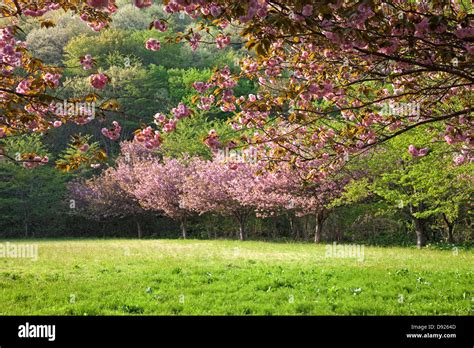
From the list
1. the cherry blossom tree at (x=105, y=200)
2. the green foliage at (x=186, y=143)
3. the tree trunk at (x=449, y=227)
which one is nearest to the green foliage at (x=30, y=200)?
the cherry blossom tree at (x=105, y=200)

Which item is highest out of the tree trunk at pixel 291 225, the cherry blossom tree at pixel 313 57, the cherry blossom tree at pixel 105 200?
the cherry blossom tree at pixel 313 57

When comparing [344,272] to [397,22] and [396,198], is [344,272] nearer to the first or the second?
[397,22]

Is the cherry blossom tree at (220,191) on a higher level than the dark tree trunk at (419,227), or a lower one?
higher

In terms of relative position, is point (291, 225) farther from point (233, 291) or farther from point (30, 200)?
point (233, 291)

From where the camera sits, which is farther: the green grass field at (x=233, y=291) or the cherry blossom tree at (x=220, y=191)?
the cherry blossom tree at (x=220, y=191)

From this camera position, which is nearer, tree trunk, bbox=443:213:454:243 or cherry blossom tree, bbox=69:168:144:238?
tree trunk, bbox=443:213:454:243

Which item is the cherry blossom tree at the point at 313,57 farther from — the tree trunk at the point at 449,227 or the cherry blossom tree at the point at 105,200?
the cherry blossom tree at the point at 105,200

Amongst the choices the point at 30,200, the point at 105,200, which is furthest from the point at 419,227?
the point at 30,200

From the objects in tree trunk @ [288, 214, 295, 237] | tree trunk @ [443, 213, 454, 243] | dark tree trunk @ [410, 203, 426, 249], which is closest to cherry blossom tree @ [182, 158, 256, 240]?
tree trunk @ [288, 214, 295, 237]

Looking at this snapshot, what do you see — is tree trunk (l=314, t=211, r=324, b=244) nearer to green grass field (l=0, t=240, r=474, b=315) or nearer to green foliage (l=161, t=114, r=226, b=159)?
green foliage (l=161, t=114, r=226, b=159)

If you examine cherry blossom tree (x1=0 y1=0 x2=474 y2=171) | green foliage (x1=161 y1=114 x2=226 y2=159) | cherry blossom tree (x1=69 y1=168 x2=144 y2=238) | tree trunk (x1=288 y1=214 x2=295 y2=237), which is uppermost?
green foliage (x1=161 y1=114 x2=226 y2=159)

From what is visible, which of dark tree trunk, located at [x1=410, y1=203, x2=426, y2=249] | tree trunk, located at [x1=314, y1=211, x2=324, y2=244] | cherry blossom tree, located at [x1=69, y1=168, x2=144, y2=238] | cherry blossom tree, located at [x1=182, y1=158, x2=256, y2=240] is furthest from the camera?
cherry blossom tree, located at [x1=69, y1=168, x2=144, y2=238]

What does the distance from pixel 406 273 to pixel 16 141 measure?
125 ft

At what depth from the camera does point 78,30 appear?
61938 mm
